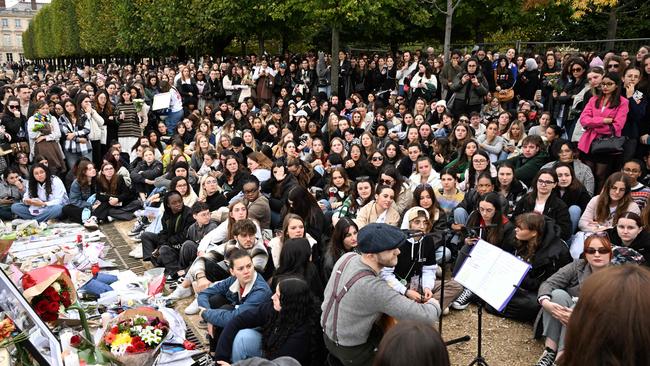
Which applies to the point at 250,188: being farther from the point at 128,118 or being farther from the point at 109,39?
the point at 109,39

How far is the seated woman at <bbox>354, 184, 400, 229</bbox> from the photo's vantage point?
644 centimetres

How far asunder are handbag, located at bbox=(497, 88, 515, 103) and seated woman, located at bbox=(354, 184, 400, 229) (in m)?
6.45

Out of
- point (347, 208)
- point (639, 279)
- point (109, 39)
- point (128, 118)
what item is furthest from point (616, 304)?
point (109, 39)

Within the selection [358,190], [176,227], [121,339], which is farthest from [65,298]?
[358,190]

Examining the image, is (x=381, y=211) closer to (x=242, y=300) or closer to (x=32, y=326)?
(x=242, y=300)

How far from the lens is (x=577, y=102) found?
8344mm

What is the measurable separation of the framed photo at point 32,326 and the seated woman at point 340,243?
99.9 inches

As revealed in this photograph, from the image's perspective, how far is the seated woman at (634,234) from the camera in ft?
16.9

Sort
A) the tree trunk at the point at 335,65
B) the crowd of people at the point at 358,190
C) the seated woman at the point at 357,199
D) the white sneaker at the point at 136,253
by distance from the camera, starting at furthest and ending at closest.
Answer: the tree trunk at the point at 335,65
the white sneaker at the point at 136,253
the seated woman at the point at 357,199
the crowd of people at the point at 358,190

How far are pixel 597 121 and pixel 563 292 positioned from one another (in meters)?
3.25

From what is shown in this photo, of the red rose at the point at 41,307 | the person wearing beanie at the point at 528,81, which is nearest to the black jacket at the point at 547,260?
the red rose at the point at 41,307

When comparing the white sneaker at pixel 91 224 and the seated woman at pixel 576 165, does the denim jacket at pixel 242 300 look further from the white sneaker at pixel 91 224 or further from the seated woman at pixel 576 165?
the white sneaker at pixel 91 224

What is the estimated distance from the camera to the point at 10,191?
31.0ft

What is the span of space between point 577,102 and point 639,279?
7.38 m
